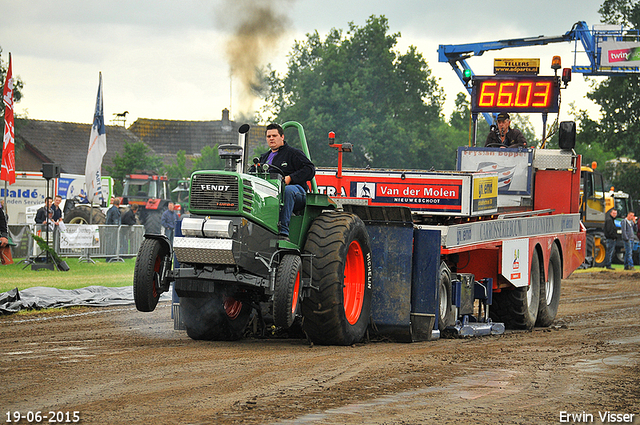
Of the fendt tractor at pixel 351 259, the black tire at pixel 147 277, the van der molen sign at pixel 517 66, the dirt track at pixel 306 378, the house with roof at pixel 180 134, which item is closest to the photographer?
the dirt track at pixel 306 378

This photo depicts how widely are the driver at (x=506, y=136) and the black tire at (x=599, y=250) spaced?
15.9 meters

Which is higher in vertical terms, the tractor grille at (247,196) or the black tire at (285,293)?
the tractor grille at (247,196)

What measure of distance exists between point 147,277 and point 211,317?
1.12 m

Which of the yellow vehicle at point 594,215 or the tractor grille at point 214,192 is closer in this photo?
the tractor grille at point 214,192

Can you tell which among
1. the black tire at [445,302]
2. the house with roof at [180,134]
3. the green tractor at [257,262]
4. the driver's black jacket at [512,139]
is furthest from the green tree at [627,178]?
the green tractor at [257,262]

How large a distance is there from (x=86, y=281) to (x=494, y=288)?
925cm

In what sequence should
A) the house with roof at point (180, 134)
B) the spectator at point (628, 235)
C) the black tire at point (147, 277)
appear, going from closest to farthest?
the black tire at point (147, 277), the spectator at point (628, 235), the house with roof at point (180, 134)

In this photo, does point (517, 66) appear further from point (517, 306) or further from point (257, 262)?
point (257, 262)

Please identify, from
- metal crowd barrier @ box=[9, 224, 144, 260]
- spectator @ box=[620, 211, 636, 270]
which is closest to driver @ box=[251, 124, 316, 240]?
metal crowd barrier @ box=[9, 224, 144, 260]

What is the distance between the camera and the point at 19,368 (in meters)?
7.13

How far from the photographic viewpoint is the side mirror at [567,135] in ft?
44.7

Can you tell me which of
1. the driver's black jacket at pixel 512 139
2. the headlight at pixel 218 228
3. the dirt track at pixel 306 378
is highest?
the driver's black jacket at pixel 512 139

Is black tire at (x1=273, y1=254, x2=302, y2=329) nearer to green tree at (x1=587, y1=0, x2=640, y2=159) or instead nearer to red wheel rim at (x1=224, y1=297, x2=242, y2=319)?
red wheel rim at (x1=224, y1=297, x2=242, y2=319)

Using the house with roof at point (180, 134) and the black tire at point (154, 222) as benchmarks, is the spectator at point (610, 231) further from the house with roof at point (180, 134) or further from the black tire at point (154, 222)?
the house with roof at point (180, 134)
